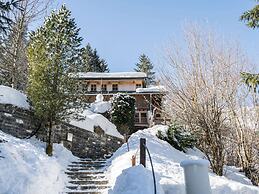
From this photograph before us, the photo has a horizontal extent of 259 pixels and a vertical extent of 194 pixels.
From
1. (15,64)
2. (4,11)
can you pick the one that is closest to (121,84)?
(15,64)

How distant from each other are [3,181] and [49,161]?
226 cm

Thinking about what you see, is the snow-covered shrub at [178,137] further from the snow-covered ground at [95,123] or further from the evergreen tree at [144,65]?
the evergreen tree at [144,65]

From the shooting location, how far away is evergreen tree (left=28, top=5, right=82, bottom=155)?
31.9 ft

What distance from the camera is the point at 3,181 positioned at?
6348mm

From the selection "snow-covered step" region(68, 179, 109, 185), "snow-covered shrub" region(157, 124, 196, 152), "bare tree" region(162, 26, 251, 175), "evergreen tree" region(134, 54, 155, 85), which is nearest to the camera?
"snow-covered step" region(68, 179, 109, 185)

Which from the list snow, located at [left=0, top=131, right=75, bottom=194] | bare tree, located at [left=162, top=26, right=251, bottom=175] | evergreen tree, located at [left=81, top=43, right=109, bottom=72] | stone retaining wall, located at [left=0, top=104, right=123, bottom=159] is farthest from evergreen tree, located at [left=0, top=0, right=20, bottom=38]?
evergreen tree, located at [left=81, top=43, right=109, bottom=72]

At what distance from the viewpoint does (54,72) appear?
33.1ft

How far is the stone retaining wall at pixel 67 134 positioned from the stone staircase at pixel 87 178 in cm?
143

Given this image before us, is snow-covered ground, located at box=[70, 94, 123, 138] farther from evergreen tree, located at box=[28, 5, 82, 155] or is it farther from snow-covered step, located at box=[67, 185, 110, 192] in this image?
snow-covered step, located at box=[67, 185, 110, 192]

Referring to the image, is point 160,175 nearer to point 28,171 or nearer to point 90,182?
point 90,182

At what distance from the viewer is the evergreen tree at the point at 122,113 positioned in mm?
16875

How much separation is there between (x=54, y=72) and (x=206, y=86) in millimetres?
5065

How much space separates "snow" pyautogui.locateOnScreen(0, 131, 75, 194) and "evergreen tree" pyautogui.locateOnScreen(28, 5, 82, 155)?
117cm

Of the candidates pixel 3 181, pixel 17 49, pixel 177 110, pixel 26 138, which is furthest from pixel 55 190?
pixel 17 49
